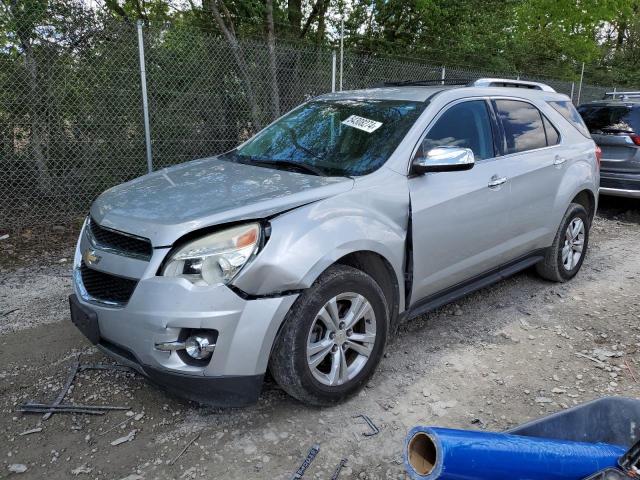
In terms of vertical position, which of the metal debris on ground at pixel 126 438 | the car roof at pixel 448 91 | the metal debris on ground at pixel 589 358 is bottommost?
the metal debris on ground at pixel 126 438

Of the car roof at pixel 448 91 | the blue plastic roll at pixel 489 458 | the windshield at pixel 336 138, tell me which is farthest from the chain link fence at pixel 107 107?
the blue plastic roll at pixel 489 458

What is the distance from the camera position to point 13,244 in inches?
228

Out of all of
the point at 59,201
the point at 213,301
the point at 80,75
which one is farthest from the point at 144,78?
the point at 213,301

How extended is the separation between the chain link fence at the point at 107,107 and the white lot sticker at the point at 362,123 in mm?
3897

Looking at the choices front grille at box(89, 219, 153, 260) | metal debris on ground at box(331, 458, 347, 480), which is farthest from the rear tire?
front grille at box(89, 219, 153, 260)

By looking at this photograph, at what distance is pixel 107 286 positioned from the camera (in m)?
2.78

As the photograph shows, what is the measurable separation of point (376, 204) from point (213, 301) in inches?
44.7

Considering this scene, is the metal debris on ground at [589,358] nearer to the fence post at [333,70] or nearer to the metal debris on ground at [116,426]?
the metal debris on ground at [116,426]

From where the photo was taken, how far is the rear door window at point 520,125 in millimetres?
4137

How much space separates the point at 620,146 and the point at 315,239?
659cm

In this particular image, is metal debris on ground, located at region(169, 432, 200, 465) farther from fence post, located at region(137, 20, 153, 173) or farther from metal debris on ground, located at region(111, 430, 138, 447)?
fence post, located at region(137, 20, 153, 173)

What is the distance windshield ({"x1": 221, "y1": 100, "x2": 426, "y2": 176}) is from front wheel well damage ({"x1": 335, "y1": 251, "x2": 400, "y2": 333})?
0.53 meters

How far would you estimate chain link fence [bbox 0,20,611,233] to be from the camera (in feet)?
19.9

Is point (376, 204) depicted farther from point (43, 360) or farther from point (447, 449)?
point (43, 360)
